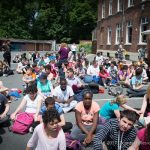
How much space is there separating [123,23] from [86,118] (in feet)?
86.4

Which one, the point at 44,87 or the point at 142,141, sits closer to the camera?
the point at 142,141

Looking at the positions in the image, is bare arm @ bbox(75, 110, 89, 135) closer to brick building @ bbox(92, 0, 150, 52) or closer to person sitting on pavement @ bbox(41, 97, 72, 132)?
person sitting on pavement @ bbox(41, 97, 72, 132)

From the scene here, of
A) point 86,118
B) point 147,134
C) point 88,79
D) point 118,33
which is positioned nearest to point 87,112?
point 86,118

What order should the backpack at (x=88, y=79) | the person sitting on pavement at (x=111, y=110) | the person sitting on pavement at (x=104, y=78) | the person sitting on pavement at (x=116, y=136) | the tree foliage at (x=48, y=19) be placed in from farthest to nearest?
the tree foliage at (x=48, y=19)
the backpack at (x=88, y=79)
the person sitting on pavement at (x=104, y=78)
the person sitting on pavement at (x=111, y=110)
the person sitting on pavement at (x=116, y=136)

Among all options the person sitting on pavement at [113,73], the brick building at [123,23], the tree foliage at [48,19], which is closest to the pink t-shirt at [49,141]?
the person sitting on pavement at [113,73]

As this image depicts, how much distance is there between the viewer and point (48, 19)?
6069cm

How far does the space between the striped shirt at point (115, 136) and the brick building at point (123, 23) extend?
22166mm

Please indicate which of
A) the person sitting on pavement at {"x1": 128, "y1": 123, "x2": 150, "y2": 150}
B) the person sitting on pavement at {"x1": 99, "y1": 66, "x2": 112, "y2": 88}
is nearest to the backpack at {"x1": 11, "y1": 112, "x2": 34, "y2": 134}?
the person sitting on pavement at {"x1": 128, "y1": 123, "x2": 150, "y2": 150}

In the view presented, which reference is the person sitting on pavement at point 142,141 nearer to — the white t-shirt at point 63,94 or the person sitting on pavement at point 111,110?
the person sitting on pavement at point 111,110

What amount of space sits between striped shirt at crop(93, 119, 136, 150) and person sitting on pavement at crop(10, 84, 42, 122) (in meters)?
2.61

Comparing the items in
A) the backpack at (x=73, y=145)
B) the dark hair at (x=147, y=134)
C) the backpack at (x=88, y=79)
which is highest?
the dark hair at (x=147, y=134)

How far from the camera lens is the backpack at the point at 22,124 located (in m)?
6.99

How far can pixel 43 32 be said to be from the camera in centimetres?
6094

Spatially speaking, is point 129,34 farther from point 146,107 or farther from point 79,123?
point 79,123
